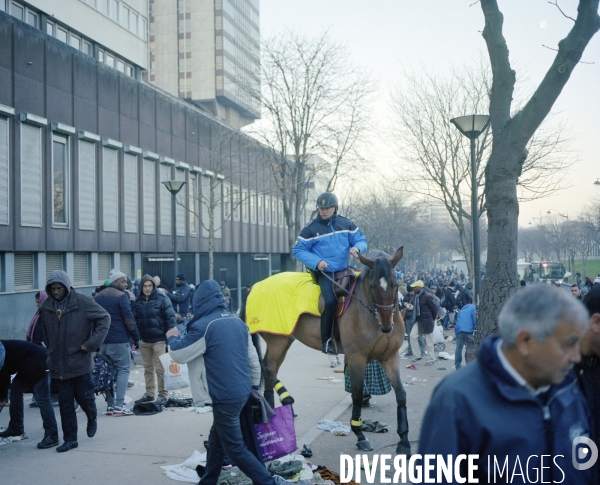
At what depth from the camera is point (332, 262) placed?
28.0 feet

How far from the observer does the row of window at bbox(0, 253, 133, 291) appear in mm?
19469

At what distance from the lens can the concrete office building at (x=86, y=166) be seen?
62.0ft

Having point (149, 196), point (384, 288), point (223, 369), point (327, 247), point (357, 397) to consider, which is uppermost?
point (149, 196)

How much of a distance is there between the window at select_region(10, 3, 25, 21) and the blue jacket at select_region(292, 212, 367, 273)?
63.0 ft

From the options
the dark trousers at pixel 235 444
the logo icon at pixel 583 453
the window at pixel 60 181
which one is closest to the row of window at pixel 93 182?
the window at pixel 60 181

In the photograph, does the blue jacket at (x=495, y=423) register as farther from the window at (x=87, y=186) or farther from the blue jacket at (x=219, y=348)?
the window at (x=87, y=186)

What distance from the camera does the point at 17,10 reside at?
76.4 feet

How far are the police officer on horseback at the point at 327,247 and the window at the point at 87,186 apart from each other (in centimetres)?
1546

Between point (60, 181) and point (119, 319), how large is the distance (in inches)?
499

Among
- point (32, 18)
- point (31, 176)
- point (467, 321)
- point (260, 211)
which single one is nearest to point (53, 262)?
point (31, 176)

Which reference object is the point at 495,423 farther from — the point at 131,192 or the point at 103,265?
the point at 131,192

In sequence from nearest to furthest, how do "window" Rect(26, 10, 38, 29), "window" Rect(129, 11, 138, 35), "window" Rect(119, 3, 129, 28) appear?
"window" Rect(26, 10, 38, 29)
"window" Rect(119, 3, 129, 28)
"window" Rect(129, 11, 138, 35)

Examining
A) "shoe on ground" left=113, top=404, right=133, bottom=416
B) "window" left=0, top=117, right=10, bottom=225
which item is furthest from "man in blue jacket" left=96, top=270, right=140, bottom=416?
"window" left=0, top=117, right=10, bottom=225

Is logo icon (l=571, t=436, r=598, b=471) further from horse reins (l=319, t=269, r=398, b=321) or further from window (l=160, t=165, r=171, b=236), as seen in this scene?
window (l=160, t=165, r=171, b=236)
